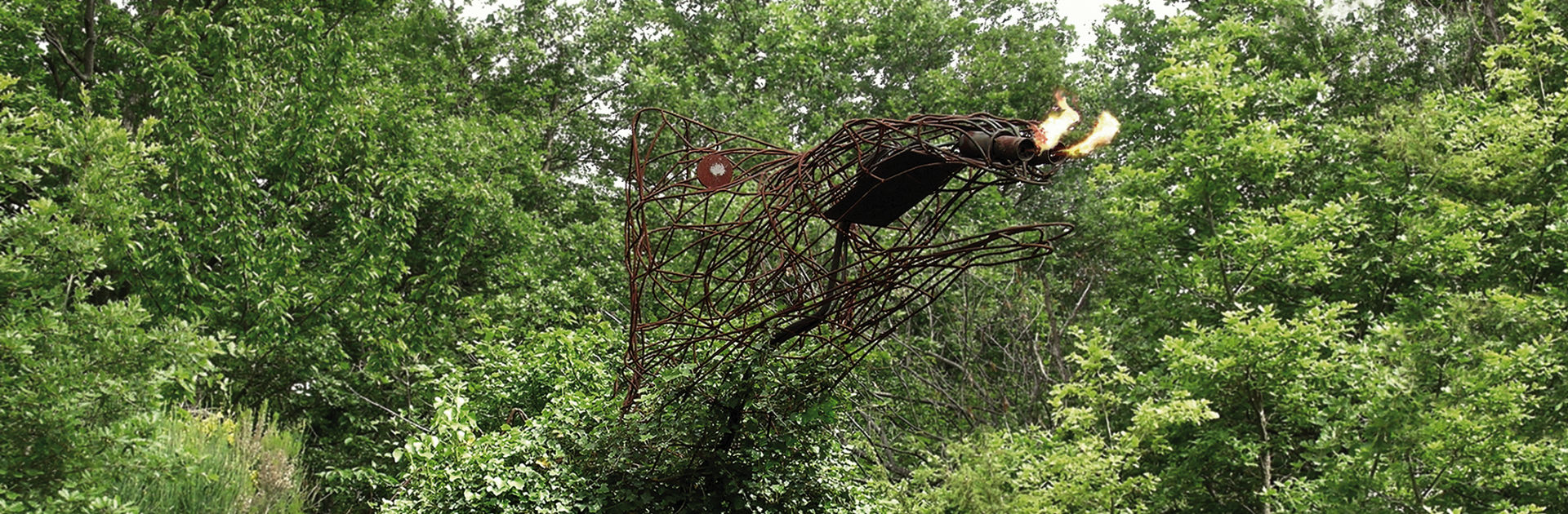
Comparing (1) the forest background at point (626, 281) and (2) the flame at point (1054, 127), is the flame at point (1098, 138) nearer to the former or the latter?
(2) the flame at point (1054, 127)

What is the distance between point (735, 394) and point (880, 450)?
5716 mm

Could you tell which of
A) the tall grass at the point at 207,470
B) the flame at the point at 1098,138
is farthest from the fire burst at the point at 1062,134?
the tall grass at the point at 207,470

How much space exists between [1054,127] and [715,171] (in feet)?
4.05

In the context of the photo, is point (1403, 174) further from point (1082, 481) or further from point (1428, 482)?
point (1082, 481)

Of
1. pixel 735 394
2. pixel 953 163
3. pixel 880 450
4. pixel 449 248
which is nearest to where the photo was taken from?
pixel 953 163

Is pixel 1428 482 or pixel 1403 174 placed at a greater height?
pixel 1403 174

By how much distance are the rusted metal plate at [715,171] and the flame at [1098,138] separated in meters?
1.16

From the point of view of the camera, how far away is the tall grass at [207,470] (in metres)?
5.47

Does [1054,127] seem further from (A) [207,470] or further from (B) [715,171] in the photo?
(A) [207,470]

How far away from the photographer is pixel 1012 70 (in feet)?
44.1

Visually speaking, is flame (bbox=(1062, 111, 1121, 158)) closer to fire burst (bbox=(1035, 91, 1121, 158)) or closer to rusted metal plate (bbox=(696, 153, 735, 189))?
fire burst (bbox=(1035, 91, 1121, 158))

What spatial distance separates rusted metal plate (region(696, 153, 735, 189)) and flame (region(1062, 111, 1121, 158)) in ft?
3.81

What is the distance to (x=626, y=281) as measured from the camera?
410 inches

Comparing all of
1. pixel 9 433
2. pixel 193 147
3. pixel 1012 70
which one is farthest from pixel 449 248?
pixel 1012 70
